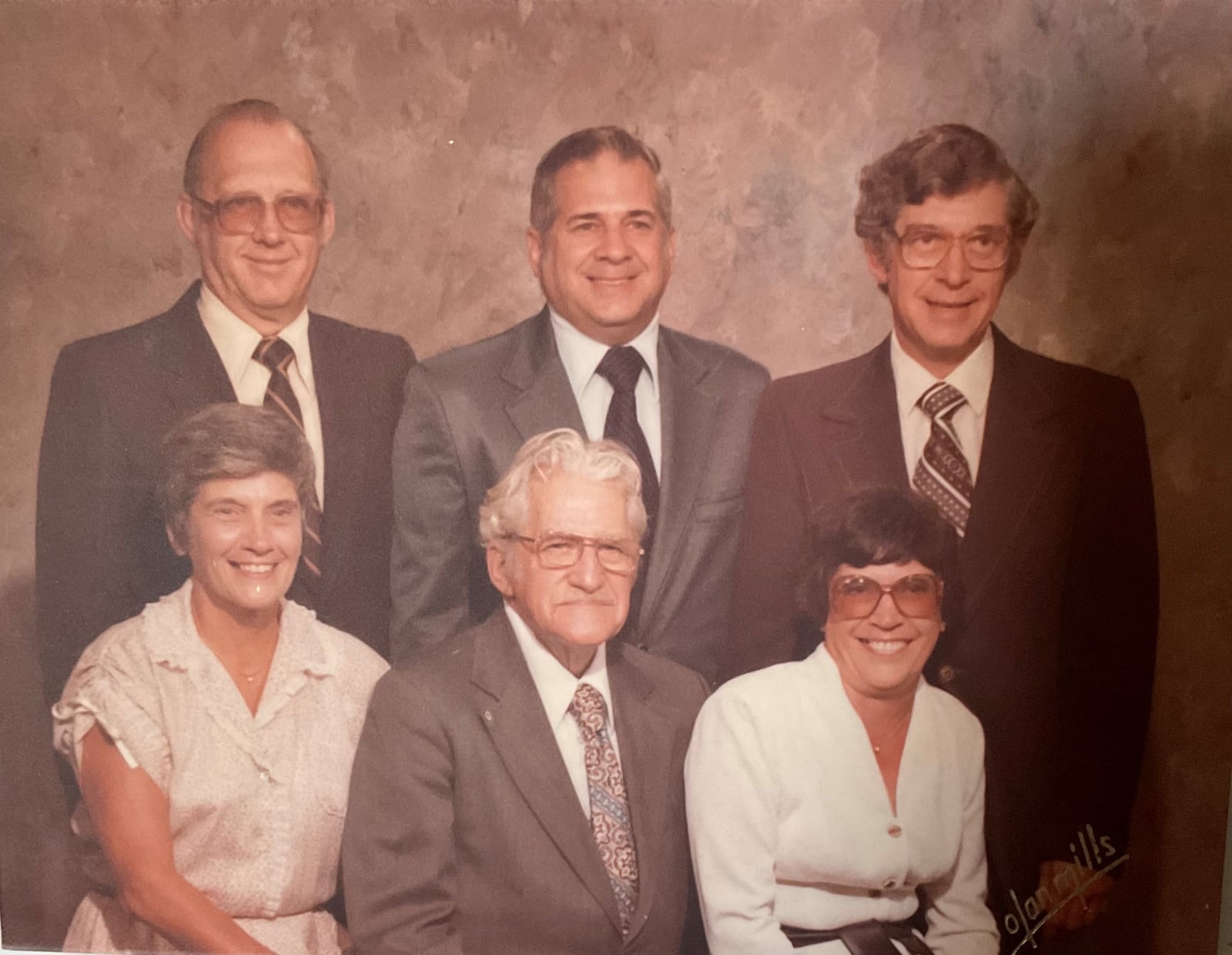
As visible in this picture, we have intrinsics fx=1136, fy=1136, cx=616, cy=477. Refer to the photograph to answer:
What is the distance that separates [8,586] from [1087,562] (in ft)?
7.36

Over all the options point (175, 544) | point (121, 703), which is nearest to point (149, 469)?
point (175, 544)

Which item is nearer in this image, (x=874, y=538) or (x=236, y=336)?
(x=874, y=538)

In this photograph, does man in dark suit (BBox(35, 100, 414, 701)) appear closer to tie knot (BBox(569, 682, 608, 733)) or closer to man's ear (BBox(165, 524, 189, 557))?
man's ear (BBox(165, 524, 189, 557))

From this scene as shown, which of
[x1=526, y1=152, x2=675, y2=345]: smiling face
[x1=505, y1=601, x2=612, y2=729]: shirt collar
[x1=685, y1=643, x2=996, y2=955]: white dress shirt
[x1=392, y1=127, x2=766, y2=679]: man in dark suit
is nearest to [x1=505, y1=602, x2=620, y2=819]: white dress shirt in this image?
[x1=505, y1=601, x2=612, y2=729]: shirt collar

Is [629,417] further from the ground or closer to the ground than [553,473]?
further from the ground

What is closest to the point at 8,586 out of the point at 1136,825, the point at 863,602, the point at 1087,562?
the point at 863,602

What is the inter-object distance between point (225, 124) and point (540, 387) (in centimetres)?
83

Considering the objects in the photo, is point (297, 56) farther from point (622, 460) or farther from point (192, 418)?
point (622, 460)

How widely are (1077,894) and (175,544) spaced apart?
1.95 m

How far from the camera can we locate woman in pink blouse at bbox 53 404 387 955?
7.49 feet

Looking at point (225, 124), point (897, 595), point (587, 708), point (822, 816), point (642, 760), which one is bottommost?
point (822, 816)

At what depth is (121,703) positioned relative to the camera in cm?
234

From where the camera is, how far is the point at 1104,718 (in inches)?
88.4

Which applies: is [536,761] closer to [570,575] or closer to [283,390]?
[570,575]
